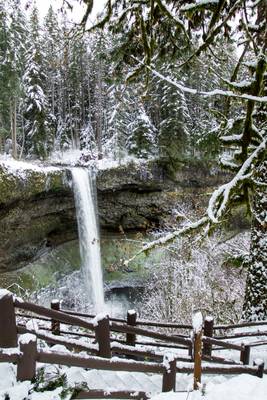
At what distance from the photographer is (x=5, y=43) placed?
21922 mm

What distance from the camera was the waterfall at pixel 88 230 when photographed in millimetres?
22891

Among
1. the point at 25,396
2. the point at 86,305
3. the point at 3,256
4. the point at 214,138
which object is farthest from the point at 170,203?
the point at 25,396

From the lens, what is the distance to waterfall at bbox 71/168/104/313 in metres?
22.9

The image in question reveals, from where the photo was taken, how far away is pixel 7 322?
2.50 metres

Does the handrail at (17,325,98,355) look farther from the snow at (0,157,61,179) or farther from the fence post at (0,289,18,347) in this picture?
the snow at (0,157,61,179)

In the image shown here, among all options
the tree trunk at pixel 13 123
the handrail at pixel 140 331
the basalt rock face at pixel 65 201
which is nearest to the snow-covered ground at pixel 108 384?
the handrail at pixel 140 331

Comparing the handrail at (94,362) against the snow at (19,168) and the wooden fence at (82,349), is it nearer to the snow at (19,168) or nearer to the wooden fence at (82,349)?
the wooden fence at (82,349)

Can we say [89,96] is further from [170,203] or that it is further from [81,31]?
[81,31]

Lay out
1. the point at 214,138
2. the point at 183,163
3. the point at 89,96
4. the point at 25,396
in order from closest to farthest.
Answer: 1. the point at 25,396
2. the point at 214,138
3. the point at 183,163
4. the point at 89,96

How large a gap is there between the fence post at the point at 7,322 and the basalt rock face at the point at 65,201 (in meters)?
16.5

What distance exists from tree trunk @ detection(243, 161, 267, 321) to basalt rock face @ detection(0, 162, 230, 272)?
1302 cm

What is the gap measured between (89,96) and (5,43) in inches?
536

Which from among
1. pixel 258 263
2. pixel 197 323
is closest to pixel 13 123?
pixel 258 263

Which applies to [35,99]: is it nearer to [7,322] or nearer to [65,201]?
[65,201]
